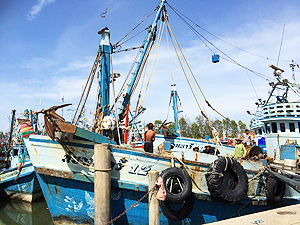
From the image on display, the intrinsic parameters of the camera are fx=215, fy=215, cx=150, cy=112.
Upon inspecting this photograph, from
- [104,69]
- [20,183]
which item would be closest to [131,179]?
[104,69]

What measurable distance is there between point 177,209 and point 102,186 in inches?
88.8

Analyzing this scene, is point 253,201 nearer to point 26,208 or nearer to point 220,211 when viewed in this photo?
point 220,211

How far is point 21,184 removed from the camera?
1175cm

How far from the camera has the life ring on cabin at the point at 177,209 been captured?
579cm

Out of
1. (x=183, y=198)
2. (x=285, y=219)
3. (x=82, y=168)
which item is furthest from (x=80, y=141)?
(x=285, y=219)

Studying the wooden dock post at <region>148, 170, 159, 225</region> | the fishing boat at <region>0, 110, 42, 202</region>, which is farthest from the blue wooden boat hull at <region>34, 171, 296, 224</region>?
the fishing boat at <region>0, 110, 42, 202</region>

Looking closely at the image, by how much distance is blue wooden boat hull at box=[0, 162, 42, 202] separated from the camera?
11.5 meters

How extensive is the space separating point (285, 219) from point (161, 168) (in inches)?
123

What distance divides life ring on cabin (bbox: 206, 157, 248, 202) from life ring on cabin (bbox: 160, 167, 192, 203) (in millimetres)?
645

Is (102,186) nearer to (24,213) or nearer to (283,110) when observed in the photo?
(24,213)

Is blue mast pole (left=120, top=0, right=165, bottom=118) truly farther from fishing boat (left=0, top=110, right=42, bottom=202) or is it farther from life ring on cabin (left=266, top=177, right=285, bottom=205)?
fishing boat (left=0, top=110, right=42, bottom=202)

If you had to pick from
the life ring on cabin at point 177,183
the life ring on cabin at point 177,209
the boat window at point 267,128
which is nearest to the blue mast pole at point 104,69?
the life ring on cabin at point 177,183

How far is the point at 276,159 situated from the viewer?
11.2 m

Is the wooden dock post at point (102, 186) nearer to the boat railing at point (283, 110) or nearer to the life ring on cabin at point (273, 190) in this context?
the life ring on cabin at point (273, 190)
